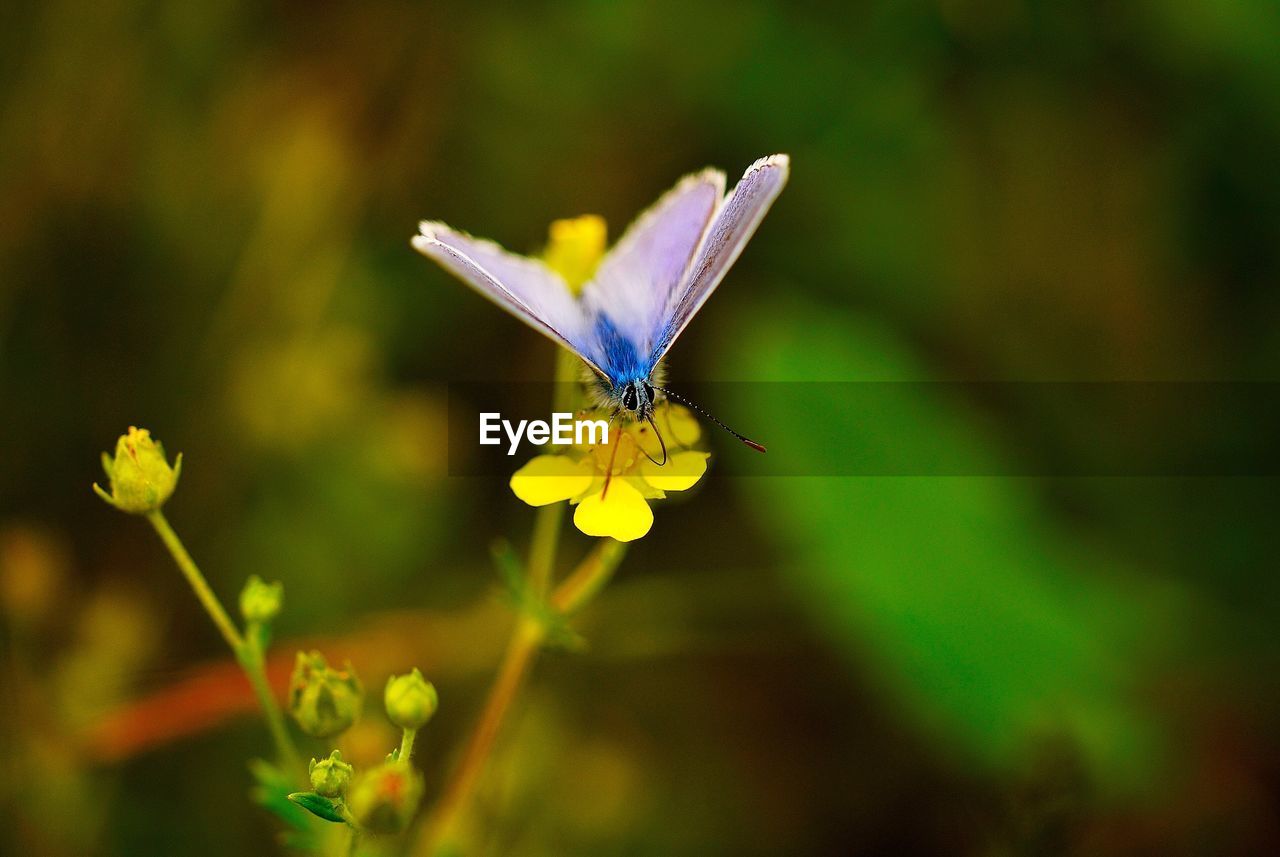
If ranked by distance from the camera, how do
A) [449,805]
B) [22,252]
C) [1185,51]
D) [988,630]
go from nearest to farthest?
[449,805] < [988,630] < [22,252] < [1185,51]

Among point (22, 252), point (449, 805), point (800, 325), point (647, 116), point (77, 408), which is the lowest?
point (449, 805)

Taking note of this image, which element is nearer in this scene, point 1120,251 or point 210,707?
point 210,707

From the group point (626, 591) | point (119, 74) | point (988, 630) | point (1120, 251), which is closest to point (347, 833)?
point (626, 591)

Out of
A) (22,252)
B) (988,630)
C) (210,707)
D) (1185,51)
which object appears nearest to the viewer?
(210,707)

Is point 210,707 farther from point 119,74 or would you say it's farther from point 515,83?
point 515,83

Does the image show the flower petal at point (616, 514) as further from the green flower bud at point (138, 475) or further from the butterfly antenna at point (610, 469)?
the green flower bud at point (138, 475)

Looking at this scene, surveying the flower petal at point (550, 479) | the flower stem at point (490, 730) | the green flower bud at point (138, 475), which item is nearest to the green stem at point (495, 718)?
the flower stem at point (490, 730)

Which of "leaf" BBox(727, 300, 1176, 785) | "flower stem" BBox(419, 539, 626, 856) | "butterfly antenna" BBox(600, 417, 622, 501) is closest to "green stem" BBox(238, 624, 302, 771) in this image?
"flower stem" BBox(419, 539, 626, 856)
